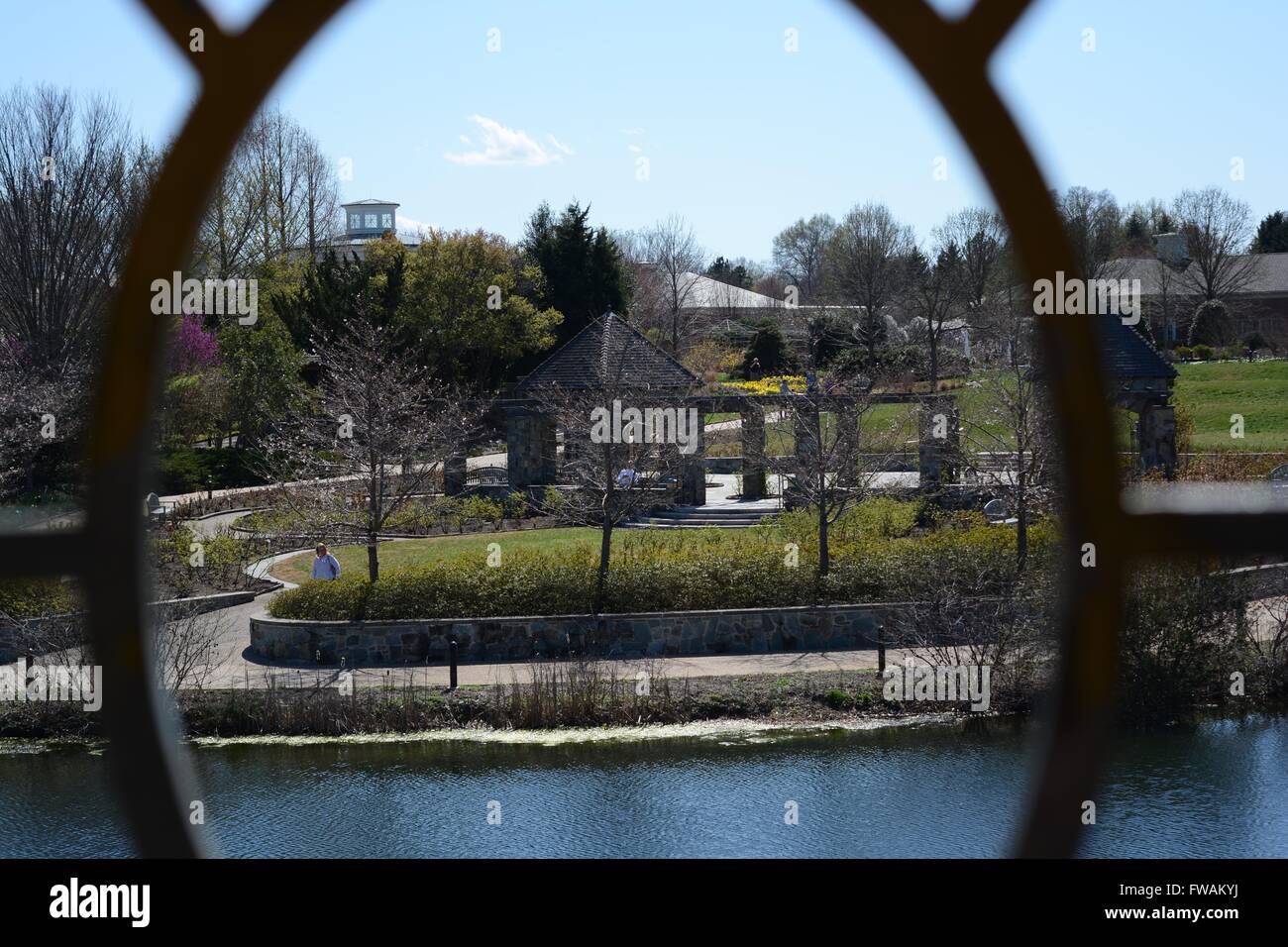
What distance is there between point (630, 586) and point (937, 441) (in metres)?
8.11

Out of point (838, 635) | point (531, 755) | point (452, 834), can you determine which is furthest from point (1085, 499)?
point (838, 635)

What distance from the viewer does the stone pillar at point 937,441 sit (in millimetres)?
23391

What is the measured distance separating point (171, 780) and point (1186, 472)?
24.0m

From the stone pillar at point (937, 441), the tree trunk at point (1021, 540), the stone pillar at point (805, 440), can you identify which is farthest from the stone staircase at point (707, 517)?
the tree trunk at point (1021, 540)

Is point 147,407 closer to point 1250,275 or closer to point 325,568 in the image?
point 325,568

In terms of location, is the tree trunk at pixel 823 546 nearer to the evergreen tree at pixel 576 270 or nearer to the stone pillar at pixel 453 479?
the stone pillar at pixel 453 479

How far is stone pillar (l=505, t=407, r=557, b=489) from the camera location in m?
30.3

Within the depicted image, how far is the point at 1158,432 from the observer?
86.7 ft

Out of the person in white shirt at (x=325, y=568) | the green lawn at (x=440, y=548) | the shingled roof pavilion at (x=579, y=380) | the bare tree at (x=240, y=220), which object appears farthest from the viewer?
the bare tree at (x=240, y=220)

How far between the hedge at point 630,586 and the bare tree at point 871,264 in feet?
90.4

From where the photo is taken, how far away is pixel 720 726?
14766mm

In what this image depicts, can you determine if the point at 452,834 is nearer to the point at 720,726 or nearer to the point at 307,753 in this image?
the point at 307,753

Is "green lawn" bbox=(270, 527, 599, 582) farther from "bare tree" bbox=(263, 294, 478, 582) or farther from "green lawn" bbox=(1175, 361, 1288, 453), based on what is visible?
"green lawn" bbox=(1175, 361, 1288, 453)

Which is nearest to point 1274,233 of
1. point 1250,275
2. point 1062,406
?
point 1250,275
